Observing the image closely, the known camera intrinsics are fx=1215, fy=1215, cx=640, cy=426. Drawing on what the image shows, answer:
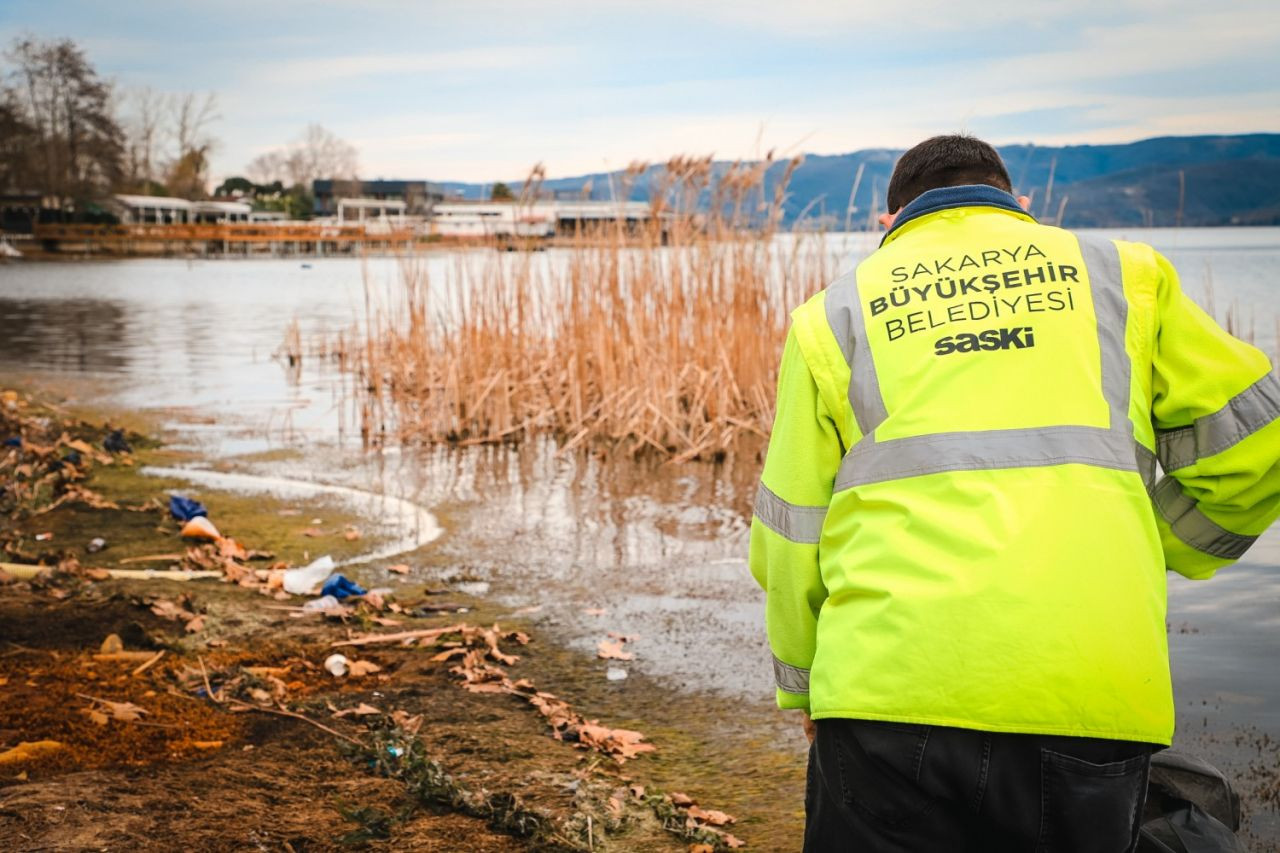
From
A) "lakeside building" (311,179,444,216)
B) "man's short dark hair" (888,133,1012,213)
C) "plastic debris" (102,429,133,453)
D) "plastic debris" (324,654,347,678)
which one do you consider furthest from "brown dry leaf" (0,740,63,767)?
"lakeside building" (311,179,444,216)

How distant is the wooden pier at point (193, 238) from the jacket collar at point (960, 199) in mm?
64964

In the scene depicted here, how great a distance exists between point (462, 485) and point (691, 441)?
1.97 meters

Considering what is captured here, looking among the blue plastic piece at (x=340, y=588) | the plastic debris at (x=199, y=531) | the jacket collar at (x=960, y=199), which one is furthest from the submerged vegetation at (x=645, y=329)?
the jacket collar at (x=960, y=199)

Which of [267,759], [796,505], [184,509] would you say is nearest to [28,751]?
[267,759]

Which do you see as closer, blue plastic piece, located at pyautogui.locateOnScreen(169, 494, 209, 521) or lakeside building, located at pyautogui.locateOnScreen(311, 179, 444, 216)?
blue plastic piece, located at pyautogui.locateOnScreen(169, 494, 209, 521)

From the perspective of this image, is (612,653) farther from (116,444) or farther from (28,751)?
(116,444)

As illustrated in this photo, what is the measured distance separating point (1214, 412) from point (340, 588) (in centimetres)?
442

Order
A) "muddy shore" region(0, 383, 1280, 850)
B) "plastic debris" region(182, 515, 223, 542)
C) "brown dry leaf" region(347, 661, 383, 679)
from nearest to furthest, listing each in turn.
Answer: "muddy shore" region(0, 383, 1280, 850) < "brown dry leaf" region(347, 661, 383, 679) < "plastic debris" region(182, 515, 223, 542)

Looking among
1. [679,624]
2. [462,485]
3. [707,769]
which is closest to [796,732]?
[707,769]

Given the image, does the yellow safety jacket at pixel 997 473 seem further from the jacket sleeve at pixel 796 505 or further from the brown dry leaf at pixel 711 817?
the brown dry leaf at pixel 711 817

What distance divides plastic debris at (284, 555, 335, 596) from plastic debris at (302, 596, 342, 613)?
1.19ft

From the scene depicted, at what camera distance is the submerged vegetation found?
10055 millimetres

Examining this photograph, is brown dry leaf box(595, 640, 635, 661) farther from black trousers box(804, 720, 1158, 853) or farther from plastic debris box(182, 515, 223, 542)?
black trousers box(804, 720, 1158, 853)

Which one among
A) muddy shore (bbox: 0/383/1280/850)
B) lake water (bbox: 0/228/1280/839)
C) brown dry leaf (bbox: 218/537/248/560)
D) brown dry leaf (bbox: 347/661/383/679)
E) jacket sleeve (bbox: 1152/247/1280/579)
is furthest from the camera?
brown dry leaf (bbox: 218/537/248/560)
